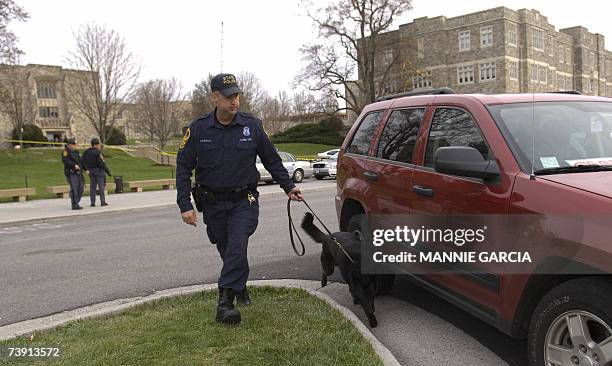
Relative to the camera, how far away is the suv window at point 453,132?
3.46 meters

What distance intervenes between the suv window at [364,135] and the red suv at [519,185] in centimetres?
30

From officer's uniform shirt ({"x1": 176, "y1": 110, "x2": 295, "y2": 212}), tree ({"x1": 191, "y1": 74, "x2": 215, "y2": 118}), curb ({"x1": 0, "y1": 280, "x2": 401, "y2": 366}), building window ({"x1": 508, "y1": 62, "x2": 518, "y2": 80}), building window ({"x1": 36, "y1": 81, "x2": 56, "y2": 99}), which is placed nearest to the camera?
curb ({"x1": 0, "y1": 280, "x2": 401, "y2": 366})

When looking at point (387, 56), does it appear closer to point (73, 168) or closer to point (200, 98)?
point (200, 98)

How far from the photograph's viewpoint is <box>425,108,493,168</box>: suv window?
346 centimetres

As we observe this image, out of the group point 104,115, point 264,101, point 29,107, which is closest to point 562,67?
point 264,101

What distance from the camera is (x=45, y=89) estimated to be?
7006 cm

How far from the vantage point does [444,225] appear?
3.47 meters

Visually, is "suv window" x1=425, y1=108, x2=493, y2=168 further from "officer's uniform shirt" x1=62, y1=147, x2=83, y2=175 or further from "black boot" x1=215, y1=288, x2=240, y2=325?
"officer's uniform shirt" x1=62, y1=147, x2=83, y2=175

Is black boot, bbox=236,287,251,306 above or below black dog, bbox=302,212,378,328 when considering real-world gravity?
below

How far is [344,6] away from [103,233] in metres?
48.0

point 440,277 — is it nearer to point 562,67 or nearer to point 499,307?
point 499,307

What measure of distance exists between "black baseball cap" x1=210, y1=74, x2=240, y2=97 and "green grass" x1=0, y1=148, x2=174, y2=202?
1661 cm

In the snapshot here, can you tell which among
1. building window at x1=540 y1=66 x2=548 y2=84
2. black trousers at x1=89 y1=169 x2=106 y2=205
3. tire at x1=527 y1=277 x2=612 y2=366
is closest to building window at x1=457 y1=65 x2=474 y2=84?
building window at x1=540 y1=66 x2=548 y2=84

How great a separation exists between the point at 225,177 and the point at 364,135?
5.28 ft
